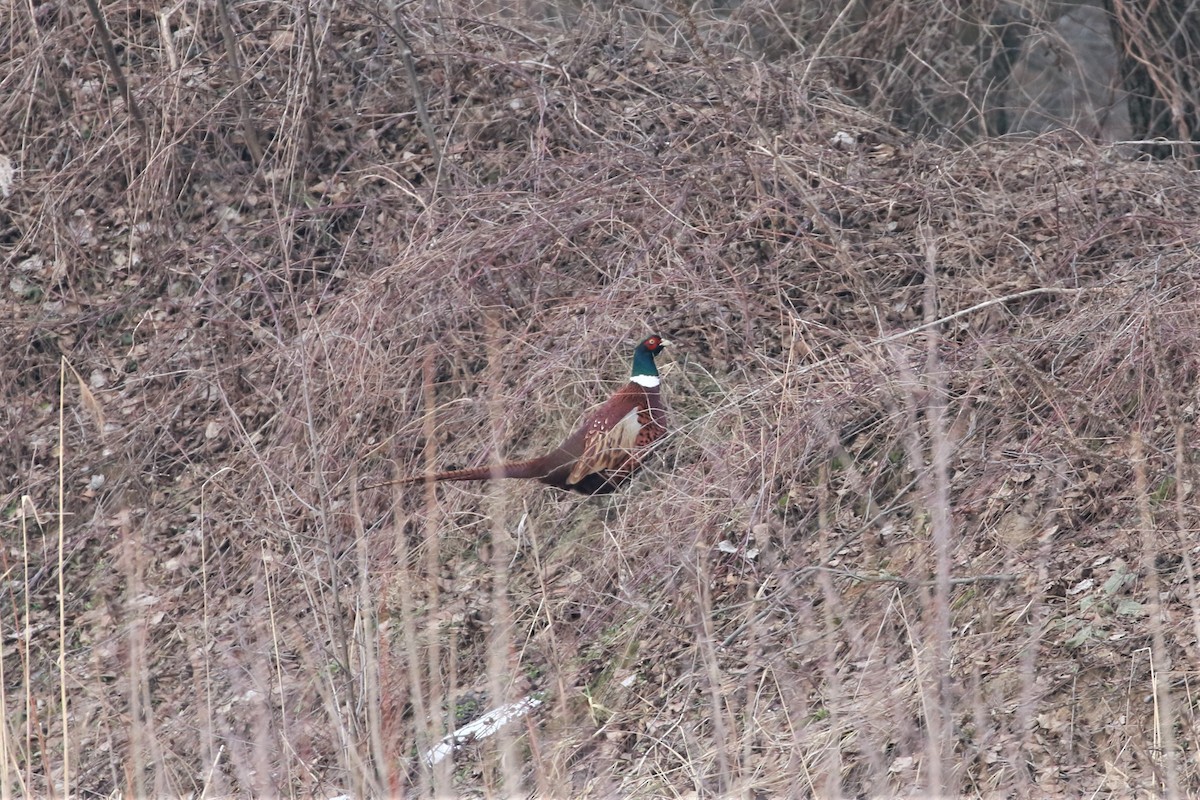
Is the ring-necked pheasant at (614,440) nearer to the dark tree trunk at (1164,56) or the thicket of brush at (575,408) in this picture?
the thicket of brush at (575,408)

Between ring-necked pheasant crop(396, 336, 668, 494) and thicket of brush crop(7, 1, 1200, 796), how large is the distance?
0.47 feet

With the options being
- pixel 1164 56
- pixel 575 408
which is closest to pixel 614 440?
pixel 575 408

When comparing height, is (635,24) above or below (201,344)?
above

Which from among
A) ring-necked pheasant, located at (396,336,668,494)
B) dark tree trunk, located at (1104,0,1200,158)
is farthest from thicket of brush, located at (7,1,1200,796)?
dark tree trunk, located at (1104,0,1200,158)

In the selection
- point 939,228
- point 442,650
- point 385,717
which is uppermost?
point 385,717

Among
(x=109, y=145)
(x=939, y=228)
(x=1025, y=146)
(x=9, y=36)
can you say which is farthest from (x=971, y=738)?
(x=9, y=36)

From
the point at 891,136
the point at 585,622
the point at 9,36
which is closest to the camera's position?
the point at 585,622

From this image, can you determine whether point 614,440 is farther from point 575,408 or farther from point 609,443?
point 575,408

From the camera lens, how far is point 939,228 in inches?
265

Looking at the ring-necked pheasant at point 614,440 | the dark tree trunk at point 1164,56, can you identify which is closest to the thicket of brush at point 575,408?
the ring-necked pheasant at point 614,440

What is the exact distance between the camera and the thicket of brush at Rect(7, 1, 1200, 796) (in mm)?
4191

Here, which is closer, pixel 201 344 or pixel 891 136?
pixel 201 344

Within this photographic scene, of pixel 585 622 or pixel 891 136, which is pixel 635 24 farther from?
pixel 585 622

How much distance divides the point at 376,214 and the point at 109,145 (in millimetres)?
1560
